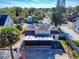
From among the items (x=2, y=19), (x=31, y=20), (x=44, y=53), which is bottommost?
(x=44, y=53)

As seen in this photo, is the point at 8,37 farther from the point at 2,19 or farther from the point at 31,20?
the point at 31,20

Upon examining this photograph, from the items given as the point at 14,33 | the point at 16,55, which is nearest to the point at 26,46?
the point at 16,55

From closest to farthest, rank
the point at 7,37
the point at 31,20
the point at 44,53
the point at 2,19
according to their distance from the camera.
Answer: the point at 7,37 → the point at 44,53 → the point at 2,19 → the point at 31,20

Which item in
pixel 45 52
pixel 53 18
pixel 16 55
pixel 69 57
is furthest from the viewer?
pixel 53 18

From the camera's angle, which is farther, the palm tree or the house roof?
the house roof

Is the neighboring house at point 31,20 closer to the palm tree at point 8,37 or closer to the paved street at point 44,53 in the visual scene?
the paved street at point 44,53

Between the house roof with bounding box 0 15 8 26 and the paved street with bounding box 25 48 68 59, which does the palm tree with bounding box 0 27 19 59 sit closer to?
the paved street with bounding box 25 48 68 59

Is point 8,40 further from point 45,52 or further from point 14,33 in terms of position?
point 45,52

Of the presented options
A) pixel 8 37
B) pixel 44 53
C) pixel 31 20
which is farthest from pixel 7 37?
pixel 31 20

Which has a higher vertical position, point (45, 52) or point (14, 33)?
point (14, 33)

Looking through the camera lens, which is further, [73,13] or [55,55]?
[73,13]

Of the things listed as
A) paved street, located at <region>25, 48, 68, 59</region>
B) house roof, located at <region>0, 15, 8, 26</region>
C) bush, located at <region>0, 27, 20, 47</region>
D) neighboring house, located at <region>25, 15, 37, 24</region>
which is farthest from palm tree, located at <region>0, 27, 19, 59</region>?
neighboring house, located at <region>25, 15, 37, 24</region>
